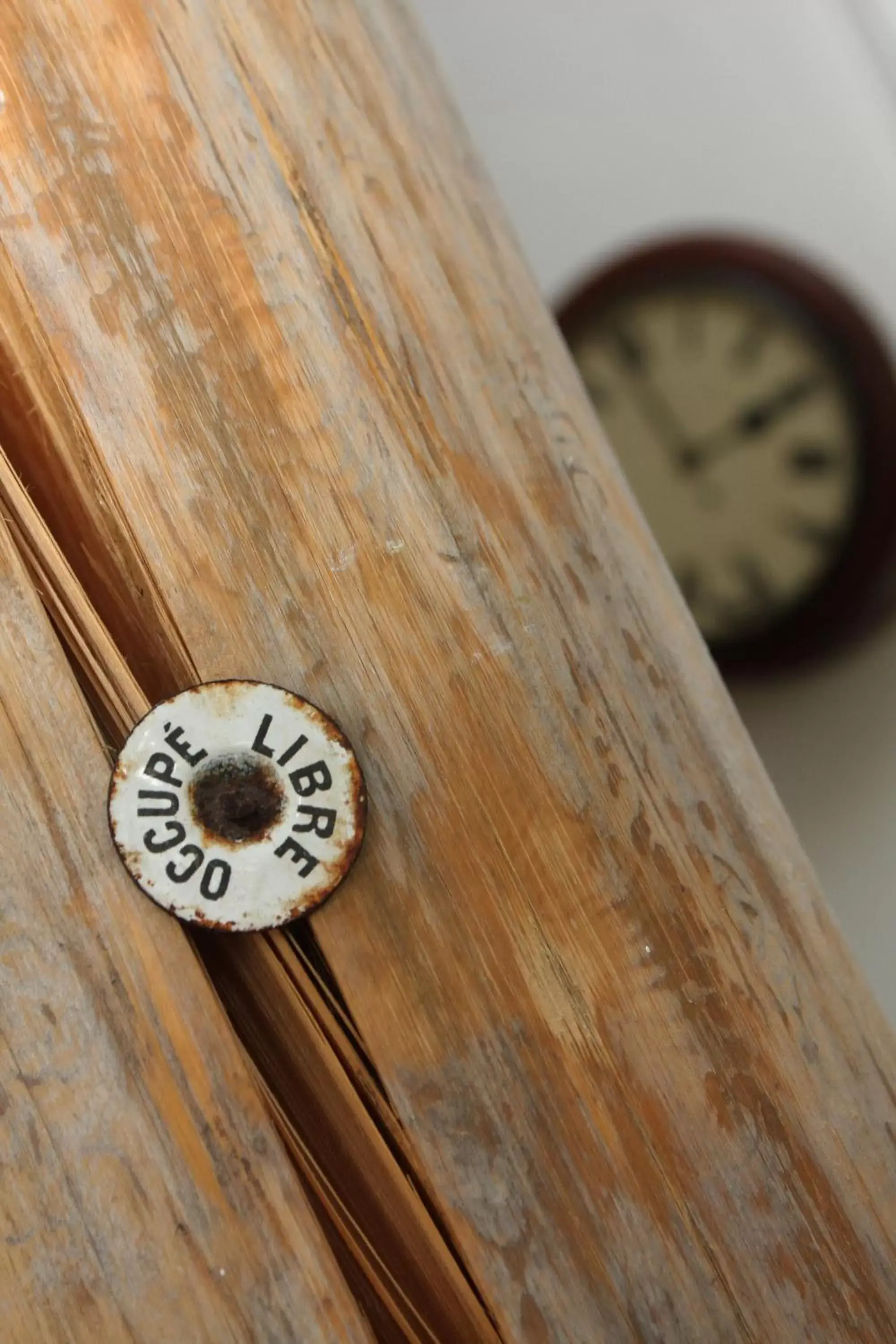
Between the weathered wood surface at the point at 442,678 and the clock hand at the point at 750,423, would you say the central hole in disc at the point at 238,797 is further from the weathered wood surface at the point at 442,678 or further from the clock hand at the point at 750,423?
the clock hand at the point at 750,423

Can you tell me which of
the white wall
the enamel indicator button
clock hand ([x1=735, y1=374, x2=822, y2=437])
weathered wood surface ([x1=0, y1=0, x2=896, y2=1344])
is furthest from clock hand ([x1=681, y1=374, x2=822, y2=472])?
the enamel indicator button

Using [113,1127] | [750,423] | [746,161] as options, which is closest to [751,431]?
[750,423]

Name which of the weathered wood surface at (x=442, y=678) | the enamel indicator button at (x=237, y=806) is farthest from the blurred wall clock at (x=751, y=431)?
the enamel indicator button at (x=237, y=806)

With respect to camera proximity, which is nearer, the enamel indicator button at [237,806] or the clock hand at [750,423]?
the enamel indicator button at [237,806]

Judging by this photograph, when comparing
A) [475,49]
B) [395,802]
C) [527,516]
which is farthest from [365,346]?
[475,49]

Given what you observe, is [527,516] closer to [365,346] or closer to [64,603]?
[365,346]
